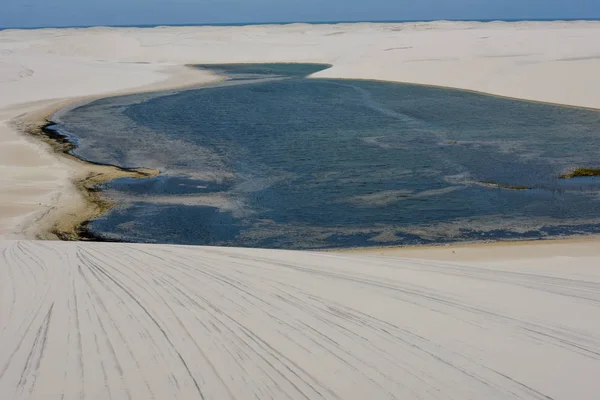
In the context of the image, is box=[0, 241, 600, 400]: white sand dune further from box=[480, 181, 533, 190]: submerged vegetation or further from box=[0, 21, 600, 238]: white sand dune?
box=[480, 181, 533, 190]: submerged vegetation

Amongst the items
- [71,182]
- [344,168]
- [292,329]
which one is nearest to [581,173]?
[344,168]

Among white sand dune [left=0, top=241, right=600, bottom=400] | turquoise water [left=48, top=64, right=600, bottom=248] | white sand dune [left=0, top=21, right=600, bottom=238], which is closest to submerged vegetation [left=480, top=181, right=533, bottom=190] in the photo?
turquoise water [left=48, top=64, right=600, bottom=248]

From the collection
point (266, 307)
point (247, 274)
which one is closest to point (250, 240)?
point (247, 274)

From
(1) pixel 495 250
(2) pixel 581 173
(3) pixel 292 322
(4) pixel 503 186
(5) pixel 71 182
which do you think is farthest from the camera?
(2) pixel 581 173

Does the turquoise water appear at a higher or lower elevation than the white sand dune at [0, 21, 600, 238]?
lower

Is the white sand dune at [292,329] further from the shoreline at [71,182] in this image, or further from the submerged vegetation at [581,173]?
the submerged vegetation at [581,173]

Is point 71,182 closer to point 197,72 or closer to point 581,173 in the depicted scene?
point 581,173

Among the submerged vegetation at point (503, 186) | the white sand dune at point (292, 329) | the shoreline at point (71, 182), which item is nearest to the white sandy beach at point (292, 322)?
the white sand dune at point (292, 329)
